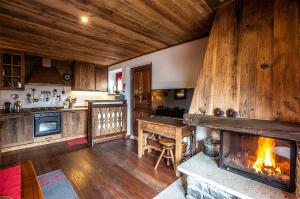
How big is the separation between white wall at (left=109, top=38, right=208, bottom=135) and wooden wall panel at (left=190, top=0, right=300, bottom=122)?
38.5 inches

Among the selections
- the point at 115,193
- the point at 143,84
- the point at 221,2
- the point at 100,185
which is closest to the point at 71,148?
the point at 100,185

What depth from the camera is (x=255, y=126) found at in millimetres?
1452

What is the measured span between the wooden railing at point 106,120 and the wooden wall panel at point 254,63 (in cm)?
286

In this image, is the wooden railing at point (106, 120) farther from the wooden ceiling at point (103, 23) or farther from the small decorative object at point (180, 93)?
the small decorative object at point (180, 93)

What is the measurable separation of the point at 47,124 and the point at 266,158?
4.89 m

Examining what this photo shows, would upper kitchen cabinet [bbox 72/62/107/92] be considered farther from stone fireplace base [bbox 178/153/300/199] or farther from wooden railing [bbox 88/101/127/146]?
stone fireplace base [bbox 178/153/300/199]

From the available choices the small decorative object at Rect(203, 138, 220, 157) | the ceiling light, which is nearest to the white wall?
the small decorative object at Rect(203, 138, 220, 157)

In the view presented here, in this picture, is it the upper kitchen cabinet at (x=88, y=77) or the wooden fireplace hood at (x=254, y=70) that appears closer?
the wooden fireplace hood at (x=254, y=70)

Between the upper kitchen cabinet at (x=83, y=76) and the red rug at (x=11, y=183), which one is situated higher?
the upper kitchen cabinet at (x=83, y=76)

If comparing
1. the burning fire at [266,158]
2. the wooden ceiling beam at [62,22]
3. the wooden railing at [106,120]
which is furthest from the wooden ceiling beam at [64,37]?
the burning fire at [266,158]

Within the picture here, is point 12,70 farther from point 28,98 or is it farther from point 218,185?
point 218,185

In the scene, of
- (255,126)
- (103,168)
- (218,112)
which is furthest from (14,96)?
(255,126)

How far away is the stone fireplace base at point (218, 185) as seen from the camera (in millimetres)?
1452

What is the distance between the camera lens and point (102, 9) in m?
2.00
